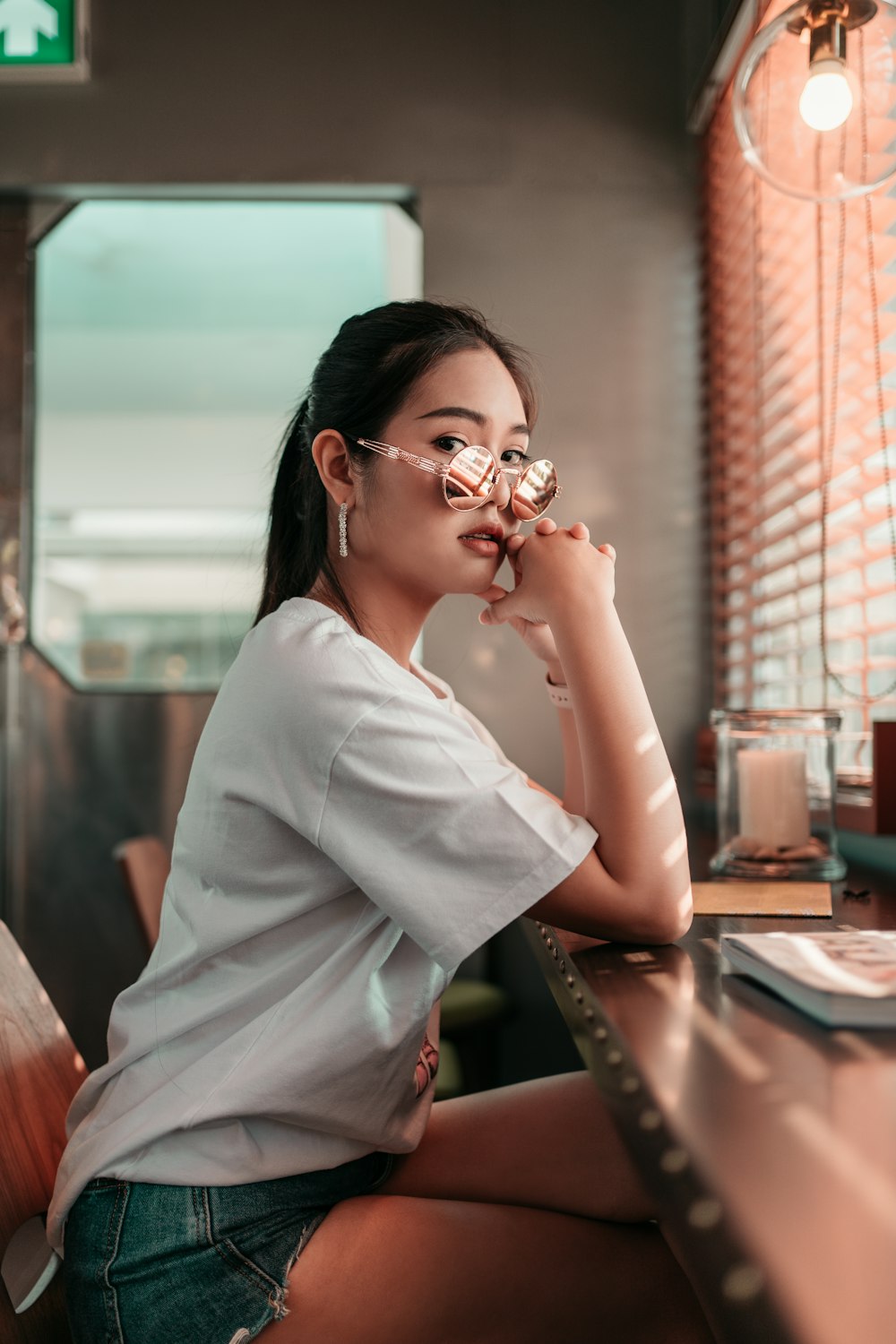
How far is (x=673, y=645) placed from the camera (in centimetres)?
221

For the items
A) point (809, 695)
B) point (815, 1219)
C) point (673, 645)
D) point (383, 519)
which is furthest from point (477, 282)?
point (815, 1219)

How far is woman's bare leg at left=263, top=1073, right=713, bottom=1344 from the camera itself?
2.36ft

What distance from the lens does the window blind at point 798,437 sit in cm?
147

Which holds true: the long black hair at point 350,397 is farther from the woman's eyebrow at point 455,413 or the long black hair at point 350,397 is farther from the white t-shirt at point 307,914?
the white t-shirt at point 307,914

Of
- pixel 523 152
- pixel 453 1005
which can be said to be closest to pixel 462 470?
pixel 453 1005

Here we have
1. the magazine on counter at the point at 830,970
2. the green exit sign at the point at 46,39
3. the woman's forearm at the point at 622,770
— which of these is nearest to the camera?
the magazine on counter at the point at 830,970

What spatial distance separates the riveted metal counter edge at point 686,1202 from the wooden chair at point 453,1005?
92 cm

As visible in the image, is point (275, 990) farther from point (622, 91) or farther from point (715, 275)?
point (622, 91)

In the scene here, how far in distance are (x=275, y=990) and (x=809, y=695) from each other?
3.89ft

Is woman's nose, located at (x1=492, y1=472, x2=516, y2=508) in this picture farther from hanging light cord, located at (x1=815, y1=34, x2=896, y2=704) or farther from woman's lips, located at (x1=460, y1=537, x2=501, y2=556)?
hanging light cord, located at (x1=815, y1=34, x2=896, y2=704)

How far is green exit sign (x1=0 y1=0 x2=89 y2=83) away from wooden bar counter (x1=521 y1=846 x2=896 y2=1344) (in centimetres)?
227

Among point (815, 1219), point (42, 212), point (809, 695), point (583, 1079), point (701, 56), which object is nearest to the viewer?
point (815, 1219)

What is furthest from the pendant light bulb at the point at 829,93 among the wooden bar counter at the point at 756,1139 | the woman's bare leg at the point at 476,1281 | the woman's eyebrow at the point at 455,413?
the woman's bare leg at the point at 476,1281

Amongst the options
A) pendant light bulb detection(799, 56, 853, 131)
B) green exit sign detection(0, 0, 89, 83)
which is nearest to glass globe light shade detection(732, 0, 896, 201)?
pendant light bulb detection(799, 56, 853, 131)
